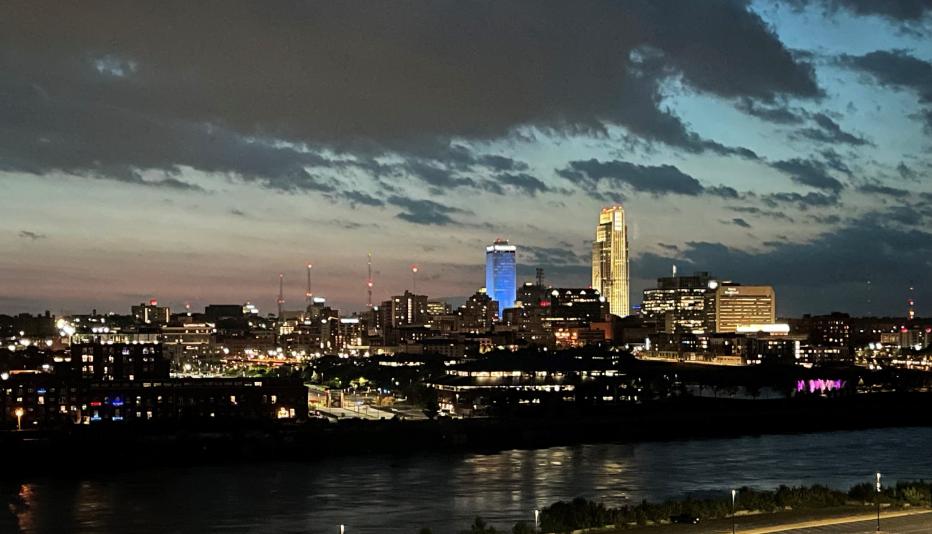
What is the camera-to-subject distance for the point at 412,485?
32250 millimetres

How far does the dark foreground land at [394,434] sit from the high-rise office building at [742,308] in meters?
101

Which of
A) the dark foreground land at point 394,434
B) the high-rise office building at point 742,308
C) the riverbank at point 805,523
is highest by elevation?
the high-rise office building at point 742,308

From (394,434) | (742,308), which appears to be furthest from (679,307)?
(394,434)

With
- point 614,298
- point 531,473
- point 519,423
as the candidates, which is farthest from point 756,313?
point 531,473

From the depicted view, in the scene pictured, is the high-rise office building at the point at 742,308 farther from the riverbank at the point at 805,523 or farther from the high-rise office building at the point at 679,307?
the riverbank at the point at 805,523

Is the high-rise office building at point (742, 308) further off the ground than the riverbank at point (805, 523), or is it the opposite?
the high-rise office building at point (742, 308)

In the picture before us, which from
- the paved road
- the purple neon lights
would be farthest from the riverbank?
the purple neon lights

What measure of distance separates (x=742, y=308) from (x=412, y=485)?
13462 cm

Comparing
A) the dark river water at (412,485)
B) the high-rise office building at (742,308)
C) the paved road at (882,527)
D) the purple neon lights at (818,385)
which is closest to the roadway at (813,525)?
the paved road at (882,527)

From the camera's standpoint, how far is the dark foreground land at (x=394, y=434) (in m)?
39.8

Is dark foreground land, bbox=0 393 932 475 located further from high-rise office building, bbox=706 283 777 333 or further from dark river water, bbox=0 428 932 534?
high-rise office building, bbox=706 283 777 333

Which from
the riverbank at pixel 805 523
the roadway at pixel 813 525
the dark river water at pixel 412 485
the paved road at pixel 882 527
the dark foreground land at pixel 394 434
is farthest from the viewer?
the dark foreground land at pixel 394 434

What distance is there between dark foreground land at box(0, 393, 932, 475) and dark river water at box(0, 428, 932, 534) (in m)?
1.87

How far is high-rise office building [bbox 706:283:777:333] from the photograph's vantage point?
527 feet
